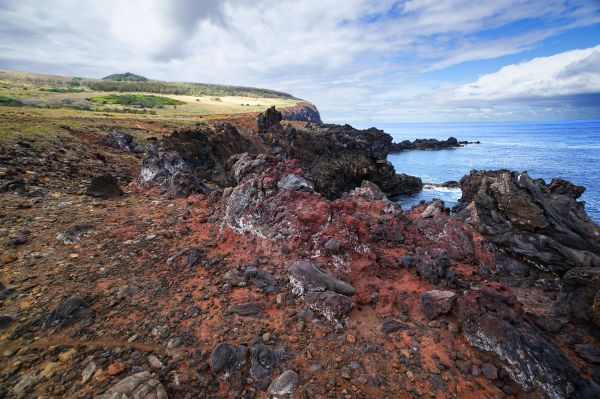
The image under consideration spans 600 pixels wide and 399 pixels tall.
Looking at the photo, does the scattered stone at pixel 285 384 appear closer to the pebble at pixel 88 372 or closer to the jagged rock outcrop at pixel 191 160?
the pebble at pixel 88 372

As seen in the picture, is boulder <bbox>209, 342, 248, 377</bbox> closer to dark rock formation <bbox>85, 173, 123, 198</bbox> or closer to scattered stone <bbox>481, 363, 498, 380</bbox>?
scattered stone <bbox>481, 363, 498, 380</bbox>

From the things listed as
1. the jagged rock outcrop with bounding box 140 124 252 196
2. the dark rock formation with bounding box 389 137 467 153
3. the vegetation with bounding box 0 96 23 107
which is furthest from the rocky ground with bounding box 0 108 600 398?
the dark rock formation with bounding box 389 137 467 153

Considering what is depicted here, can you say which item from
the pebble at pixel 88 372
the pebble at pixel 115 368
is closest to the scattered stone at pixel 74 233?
the pebble at pixel 88 372

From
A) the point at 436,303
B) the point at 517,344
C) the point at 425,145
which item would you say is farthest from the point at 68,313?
the point at 425,145

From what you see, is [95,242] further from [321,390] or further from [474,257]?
[474,257]

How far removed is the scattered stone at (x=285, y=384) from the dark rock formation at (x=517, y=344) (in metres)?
3.74

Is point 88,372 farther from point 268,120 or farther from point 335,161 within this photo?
point 268,120

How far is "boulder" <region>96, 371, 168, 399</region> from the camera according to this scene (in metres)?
4.44

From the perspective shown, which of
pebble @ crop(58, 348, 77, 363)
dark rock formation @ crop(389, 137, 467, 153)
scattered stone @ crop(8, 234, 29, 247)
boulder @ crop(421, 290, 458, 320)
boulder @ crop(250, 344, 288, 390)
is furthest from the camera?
dark rock formation @ crop(389, 137, 467, 153)

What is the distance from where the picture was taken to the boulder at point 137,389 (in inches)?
175

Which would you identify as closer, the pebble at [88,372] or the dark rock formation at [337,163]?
the pebble at [88,372]

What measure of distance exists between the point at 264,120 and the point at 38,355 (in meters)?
49.0

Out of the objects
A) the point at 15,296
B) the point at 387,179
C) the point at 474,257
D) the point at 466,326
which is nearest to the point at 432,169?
the point at 387,179

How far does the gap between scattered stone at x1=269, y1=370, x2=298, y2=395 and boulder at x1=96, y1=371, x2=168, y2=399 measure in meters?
1.71
